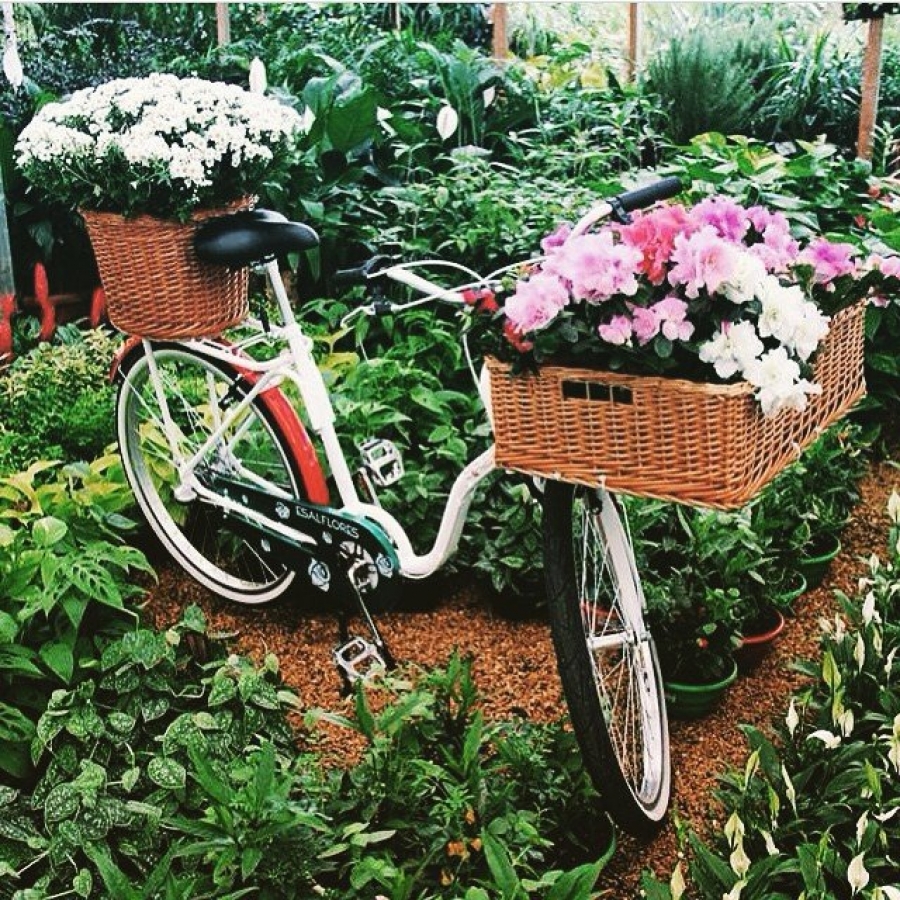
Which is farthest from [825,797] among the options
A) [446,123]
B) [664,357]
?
[446,123]

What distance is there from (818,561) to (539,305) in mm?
2071

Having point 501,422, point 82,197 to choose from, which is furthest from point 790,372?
point 82,197

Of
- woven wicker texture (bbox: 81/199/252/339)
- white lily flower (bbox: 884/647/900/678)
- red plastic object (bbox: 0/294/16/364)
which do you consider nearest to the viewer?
white lily flower (bbox: 884/647/900/678)

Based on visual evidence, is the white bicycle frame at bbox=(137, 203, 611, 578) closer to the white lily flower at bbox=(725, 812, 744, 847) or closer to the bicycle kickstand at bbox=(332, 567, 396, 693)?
the bicycle kickstand at bbox=(332, 567, 396, 693)

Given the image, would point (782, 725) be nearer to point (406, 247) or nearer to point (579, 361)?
point (579, 361)

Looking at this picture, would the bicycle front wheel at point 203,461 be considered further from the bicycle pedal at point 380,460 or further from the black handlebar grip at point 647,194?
the black handlebar grip at point 647,194

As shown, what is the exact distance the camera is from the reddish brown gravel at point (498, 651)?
3.13 metres

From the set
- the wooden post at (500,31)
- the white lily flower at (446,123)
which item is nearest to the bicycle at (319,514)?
the white lily flower at (446,123)

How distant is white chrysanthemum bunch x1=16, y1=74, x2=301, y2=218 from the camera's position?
313 centimetres

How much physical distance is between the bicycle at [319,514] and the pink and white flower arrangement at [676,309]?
25 cm

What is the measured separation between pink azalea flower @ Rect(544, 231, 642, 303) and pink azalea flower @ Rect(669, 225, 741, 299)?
76 millimetres

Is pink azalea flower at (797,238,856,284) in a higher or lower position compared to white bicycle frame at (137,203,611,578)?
higher

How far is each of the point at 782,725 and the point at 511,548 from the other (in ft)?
3.50

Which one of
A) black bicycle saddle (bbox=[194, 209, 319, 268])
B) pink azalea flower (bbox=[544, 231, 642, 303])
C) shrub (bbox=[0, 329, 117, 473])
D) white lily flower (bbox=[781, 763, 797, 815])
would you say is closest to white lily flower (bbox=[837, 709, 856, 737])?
white lily flower (bbox=[781, 763, 797, 815])
